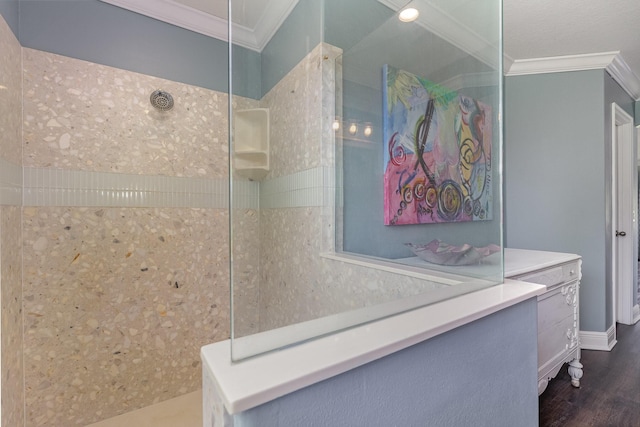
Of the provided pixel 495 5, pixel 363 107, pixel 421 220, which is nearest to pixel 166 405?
pixel 421 220

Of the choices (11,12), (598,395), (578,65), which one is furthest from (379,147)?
(578,65)

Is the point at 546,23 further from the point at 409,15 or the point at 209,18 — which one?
the point at 209,18

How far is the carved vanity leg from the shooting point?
188 cm

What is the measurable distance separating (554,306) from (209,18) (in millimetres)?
2715

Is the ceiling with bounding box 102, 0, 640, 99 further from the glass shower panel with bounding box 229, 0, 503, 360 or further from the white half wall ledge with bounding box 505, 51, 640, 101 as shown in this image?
the glass shower panel with bounding box 229, 0, 503, 360

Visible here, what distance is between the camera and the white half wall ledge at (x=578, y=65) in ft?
7.87

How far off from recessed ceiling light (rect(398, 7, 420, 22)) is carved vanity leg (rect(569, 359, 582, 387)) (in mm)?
2322

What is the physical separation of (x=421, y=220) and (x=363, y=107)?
2.36ft

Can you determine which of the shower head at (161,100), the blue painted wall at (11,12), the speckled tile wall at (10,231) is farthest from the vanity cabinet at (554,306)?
the blue painted wall at (11,12)

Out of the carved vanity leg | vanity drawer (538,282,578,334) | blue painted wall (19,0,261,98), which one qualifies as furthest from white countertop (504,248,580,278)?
blue painted wall (19,0,261,98)

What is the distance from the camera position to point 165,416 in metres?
1.67

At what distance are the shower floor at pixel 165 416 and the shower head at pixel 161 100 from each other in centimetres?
177

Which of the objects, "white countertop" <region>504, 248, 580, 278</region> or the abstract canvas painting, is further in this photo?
the abstract canvas painting

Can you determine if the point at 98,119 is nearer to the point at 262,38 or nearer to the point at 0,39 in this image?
the point at 0,39
